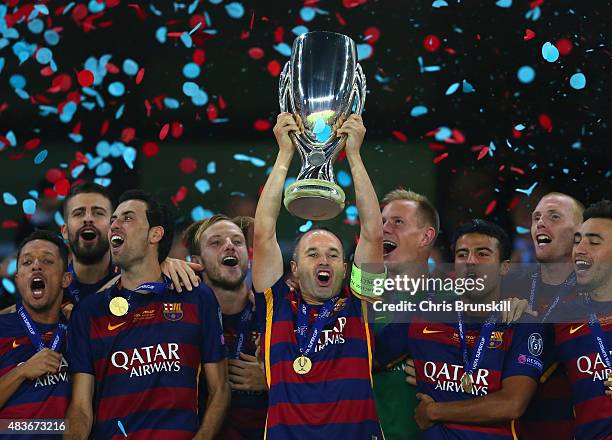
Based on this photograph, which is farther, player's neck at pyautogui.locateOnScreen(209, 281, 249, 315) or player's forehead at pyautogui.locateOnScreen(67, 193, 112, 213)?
player's forehead at pyautogui.locateOnScreen(67, 193, 112, 213)

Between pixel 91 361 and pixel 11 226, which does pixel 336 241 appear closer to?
pixel 91 361

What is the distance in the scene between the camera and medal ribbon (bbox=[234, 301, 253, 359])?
13.9ft

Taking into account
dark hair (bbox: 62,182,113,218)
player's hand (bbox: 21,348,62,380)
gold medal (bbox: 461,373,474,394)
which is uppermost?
dark hair (bbox: 62,182,113,218)

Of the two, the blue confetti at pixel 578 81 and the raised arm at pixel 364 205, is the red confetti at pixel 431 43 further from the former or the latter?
the raised arm at pixel 364 205

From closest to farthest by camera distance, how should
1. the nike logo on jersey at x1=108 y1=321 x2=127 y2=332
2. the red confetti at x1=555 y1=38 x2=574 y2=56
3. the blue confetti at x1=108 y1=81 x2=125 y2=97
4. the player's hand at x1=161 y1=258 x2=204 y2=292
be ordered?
1. the nike logo on jersey at x1=108 y1=321 x2=127 y2=332
2. the player's hand at x1=161 y1=258 x2=204 y2=292
3. the red confetti at x1=555 y1=38 x2=574 y2=56
4. the blue confetti at x1=108 y1=81 x2=125 y2=97

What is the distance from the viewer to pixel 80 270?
15.1 feet

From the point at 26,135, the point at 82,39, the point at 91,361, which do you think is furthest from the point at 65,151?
the point at 91,361

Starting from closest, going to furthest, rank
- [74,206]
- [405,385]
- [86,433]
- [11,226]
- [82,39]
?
[86,433] → [405,385] → [74,206] → [11,226] → [82,39]

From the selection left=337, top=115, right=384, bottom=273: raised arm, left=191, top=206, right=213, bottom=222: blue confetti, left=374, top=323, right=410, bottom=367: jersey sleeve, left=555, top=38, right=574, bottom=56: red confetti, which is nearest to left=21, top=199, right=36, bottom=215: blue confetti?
left=191, top=206, right=213, bottom=222: blue confetti

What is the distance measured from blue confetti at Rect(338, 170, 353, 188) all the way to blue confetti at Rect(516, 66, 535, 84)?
123 centimetres

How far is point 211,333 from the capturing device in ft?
13.2

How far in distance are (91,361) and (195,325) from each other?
421 mm

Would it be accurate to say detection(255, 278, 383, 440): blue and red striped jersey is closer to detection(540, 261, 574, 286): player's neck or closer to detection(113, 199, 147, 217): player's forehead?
detection(113, 199, 147, 217): player's forehead

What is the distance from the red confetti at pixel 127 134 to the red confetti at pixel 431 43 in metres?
1.93
